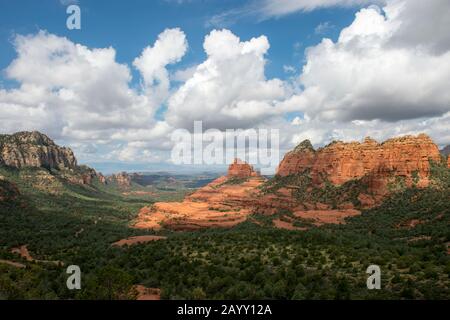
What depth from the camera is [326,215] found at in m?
101

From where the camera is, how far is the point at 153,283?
3478cm

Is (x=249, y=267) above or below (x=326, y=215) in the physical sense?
above

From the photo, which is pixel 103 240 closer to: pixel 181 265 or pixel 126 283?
pixel 181 265

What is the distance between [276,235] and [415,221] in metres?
39.1

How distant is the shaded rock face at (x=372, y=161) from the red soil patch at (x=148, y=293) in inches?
3750

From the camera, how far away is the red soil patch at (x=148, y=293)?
2977cm

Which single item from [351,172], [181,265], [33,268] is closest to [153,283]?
[181,265]

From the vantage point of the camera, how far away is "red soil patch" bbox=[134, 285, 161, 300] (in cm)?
2977

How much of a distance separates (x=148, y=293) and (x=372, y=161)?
110894mm

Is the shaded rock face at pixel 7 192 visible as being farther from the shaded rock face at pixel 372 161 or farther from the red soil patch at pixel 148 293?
the shaded rock face at pixel 372 161

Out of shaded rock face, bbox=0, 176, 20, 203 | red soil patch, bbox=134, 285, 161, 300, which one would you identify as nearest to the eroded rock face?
shaded rock face, bbox=0, 176, 20, 203

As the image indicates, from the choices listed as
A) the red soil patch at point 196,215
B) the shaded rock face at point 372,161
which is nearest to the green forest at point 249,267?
the red soil patch at point 196,215

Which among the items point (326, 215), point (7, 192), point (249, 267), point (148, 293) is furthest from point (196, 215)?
point (148, 293)

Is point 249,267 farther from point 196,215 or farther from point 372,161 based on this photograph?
point 372,161
